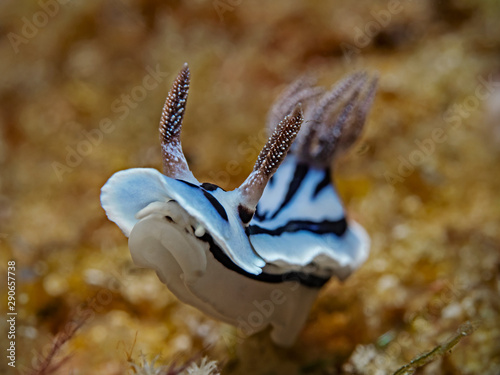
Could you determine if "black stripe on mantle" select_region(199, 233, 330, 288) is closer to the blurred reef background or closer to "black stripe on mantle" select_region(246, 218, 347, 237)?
"black stripe on mantle" select_region(246, 218, 347, 237)

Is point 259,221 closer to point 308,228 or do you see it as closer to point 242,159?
point 308,228

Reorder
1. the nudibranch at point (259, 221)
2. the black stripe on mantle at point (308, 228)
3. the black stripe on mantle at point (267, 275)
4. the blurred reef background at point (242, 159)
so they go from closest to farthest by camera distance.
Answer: the nudibranch at point (259, 221) < the black stripe on mantle at point (267, 275) < the black stripe on mantle at point (308, 228) < the blurred reef background at point (242, 159)

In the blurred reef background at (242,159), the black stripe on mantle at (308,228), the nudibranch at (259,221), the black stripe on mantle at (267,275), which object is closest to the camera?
the nudibranch at (259,221)

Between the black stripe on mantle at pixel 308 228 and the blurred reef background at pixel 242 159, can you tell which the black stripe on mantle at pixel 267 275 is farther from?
the blurred reef background at pixel 242 159

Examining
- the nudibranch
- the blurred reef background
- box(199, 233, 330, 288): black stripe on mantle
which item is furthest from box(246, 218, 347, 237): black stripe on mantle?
the blurred reef background

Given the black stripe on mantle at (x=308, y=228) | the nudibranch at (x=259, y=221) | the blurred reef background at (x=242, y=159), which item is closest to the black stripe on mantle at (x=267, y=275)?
the nudibranch at (x=259, y=221)

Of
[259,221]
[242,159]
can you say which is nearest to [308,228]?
[259,221]

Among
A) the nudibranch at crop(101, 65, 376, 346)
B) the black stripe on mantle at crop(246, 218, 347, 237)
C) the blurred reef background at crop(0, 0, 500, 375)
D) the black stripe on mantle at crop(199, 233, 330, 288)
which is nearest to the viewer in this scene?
the nudibranch at crop(101, 65, 376, 346)

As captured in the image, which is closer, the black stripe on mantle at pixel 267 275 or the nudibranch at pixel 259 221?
the nudibranch at pixel 259 221

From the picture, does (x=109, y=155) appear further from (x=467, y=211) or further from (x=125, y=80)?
(x=467, y=211)

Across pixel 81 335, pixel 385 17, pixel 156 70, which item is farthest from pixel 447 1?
pixel 81 335
